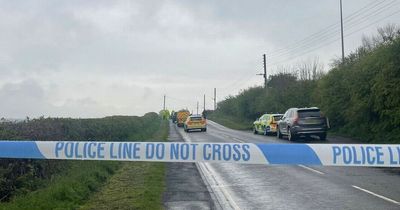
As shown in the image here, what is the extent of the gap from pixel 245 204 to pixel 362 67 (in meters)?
18.8

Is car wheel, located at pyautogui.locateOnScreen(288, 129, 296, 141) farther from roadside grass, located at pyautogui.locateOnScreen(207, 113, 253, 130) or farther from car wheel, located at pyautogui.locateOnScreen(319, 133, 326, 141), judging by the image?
roadside grass, located at pyautogui.locateOnScreen(207, 113, 253, 130)

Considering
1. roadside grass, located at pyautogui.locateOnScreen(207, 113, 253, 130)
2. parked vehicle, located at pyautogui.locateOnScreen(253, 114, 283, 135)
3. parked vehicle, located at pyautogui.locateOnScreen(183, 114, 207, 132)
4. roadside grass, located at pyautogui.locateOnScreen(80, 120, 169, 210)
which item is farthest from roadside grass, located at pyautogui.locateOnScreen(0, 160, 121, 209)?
roadside grass, located at pyautogui.locateOnScreen(207, 113, 253, 130)

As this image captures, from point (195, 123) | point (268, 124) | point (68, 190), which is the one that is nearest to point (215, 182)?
point (68, 190)

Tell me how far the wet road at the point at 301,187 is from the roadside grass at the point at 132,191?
1.22 m

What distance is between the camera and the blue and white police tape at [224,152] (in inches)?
305

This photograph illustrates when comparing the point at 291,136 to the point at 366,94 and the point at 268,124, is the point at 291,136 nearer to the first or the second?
the point at 366,94

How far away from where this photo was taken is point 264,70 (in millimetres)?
61719

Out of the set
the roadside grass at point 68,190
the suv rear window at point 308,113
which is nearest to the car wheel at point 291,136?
the suv rear window at point 308,113

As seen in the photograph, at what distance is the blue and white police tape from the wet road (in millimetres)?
1860

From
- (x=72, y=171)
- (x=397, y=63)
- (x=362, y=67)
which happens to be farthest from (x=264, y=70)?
(x=72, y=171)

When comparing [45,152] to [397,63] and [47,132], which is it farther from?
[397,63]

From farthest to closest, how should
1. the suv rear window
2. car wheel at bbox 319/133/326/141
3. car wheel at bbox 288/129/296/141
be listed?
car wheel at bbox 288/129/296/141 < car wheel at bbox 319/133/326/141 < the suv rear window

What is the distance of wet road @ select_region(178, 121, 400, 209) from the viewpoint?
990 cm

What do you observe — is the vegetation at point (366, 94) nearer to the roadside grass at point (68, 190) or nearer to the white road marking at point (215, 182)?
the white road marking at point (215, 182)
